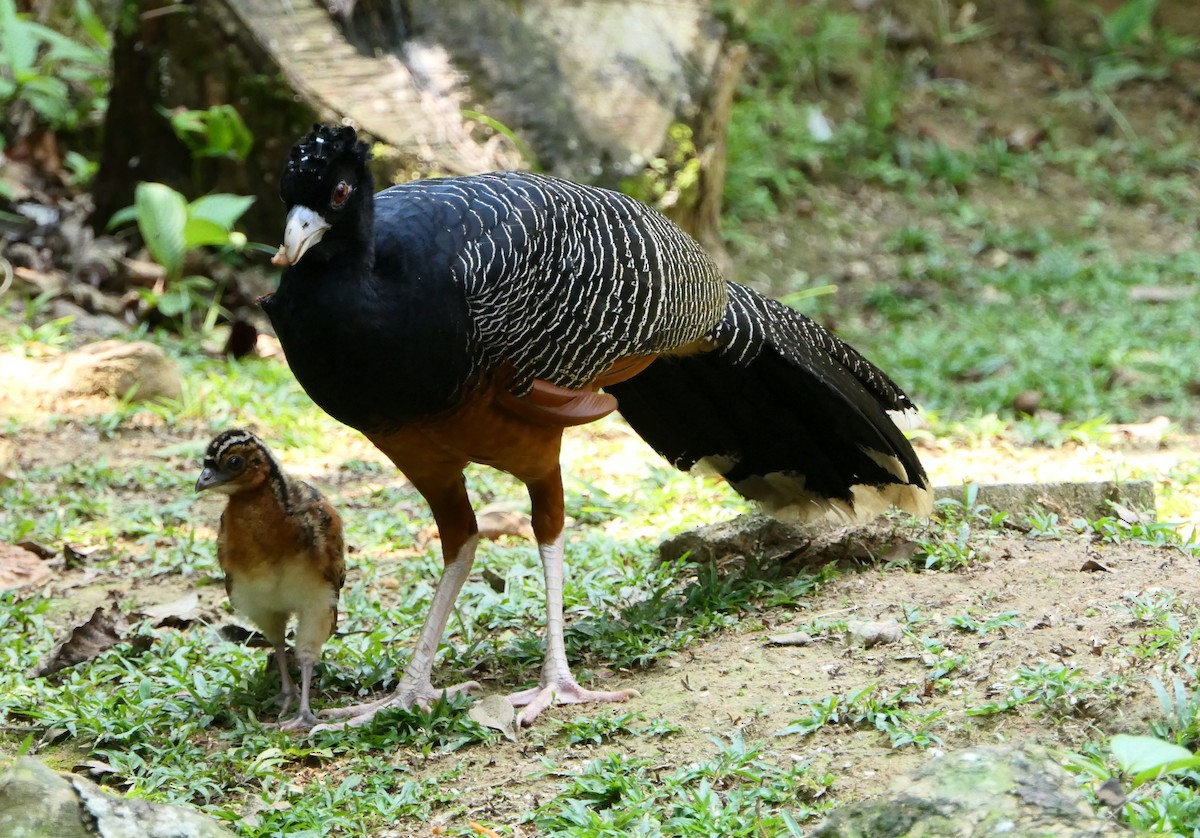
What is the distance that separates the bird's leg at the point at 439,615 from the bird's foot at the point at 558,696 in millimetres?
230

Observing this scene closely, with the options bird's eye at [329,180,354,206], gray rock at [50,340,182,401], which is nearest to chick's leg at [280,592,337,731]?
bird's eye at [329,180,354,206]

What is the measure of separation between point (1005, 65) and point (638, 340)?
9447 millimetres

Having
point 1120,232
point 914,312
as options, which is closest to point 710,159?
point 914,312

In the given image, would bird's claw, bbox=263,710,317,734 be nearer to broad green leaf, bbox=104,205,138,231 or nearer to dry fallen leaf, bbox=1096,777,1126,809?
dry fallen leaf, bbox=1096,777,1126,809

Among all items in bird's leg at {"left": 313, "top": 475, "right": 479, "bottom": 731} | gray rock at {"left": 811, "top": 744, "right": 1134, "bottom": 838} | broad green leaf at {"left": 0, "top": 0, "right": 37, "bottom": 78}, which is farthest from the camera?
broad green leaf at {"left": 0, "top": 0, "right": 37, "bottom": 78}

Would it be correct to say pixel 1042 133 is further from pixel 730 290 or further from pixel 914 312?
pixel 730 290

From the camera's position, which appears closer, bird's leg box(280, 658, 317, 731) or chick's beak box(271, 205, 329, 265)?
chick's beak box(271, 205, 329, 265)

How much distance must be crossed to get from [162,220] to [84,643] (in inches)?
156

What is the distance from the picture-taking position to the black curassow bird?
3.86m

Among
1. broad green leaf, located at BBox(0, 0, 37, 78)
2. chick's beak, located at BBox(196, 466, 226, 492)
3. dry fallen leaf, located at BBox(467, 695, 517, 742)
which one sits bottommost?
dry fallen leaf, located at BBox(467, 695, 517, 742)

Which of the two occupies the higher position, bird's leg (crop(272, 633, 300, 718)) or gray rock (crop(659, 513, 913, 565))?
gray rock (crop(659, 513, 913, 565))

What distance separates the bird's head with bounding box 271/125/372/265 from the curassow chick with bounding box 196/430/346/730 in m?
0.73

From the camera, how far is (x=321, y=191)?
380 centimetres

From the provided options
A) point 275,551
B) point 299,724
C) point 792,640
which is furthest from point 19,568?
point 792,640
